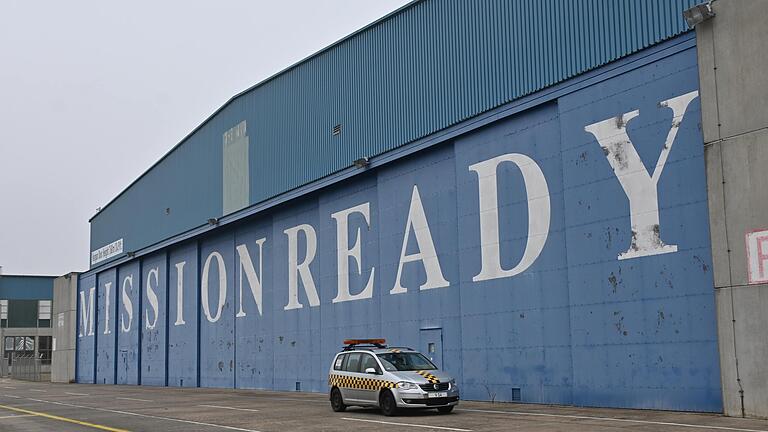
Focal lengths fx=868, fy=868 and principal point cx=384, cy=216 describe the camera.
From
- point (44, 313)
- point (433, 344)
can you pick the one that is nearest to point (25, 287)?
point (44, 313)

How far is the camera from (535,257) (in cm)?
2370

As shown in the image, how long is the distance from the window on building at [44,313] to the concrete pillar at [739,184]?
93931mm

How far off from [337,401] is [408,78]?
11.8m

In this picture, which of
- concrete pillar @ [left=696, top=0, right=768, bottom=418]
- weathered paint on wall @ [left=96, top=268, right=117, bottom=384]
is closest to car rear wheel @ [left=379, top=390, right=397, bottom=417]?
concrete pillar @ [left=696, top=0, right=768, bottom=418]

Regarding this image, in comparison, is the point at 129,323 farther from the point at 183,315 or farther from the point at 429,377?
the point at 429,377

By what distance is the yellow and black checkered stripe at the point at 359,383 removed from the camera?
2046cm

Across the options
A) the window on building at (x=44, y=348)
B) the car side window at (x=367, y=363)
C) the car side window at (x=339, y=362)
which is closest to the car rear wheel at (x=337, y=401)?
the car side window at (x=339, y=362)

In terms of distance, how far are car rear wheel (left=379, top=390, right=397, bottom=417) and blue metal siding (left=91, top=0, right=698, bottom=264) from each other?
30.6 ft

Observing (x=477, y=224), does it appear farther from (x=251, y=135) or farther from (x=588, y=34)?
(x=251, y=135)

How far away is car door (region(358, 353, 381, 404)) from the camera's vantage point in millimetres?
20812

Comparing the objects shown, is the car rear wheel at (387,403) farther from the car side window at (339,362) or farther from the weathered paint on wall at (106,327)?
the weathered paint on wall at (106,327)

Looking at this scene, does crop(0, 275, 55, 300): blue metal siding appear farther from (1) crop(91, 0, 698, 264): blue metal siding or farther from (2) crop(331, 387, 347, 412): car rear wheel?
(2) crop(331, 387, 347, 412): car rear wheel

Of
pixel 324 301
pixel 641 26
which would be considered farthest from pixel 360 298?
pixel 641 26

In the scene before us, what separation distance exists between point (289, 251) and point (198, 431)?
1902 centimetres
